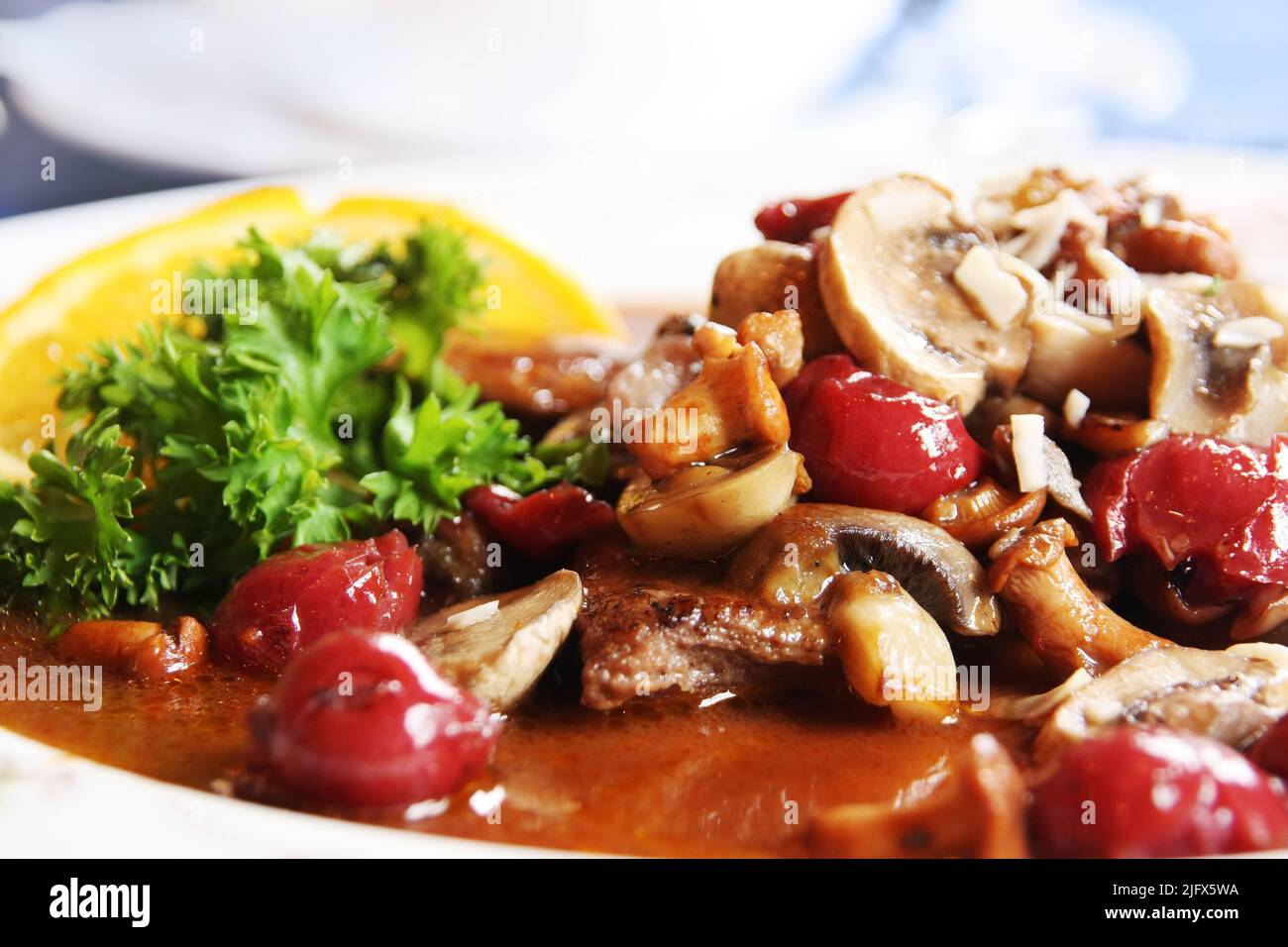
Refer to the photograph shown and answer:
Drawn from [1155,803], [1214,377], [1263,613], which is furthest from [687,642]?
[1214,377]

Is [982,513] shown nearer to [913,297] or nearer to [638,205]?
[913,297]

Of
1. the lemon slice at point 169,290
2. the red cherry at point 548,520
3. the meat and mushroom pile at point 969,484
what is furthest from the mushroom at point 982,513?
the lemon slice at point 169,290

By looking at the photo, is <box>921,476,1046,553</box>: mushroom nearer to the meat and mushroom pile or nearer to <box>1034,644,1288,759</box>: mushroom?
the meat and mushroom pile

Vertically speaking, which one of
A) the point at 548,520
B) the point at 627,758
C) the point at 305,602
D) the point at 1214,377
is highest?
the point at 1214,377

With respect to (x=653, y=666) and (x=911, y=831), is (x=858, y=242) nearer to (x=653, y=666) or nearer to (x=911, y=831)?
(x=653, y=666)

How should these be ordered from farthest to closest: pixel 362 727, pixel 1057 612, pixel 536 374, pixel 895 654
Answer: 1. pixel 536 374
2. pixel 1057 612
3. pixel 895 654
4. pixel 362 727

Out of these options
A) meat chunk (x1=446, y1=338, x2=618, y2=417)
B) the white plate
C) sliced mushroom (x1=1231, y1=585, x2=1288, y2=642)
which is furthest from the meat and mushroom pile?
the white plate
